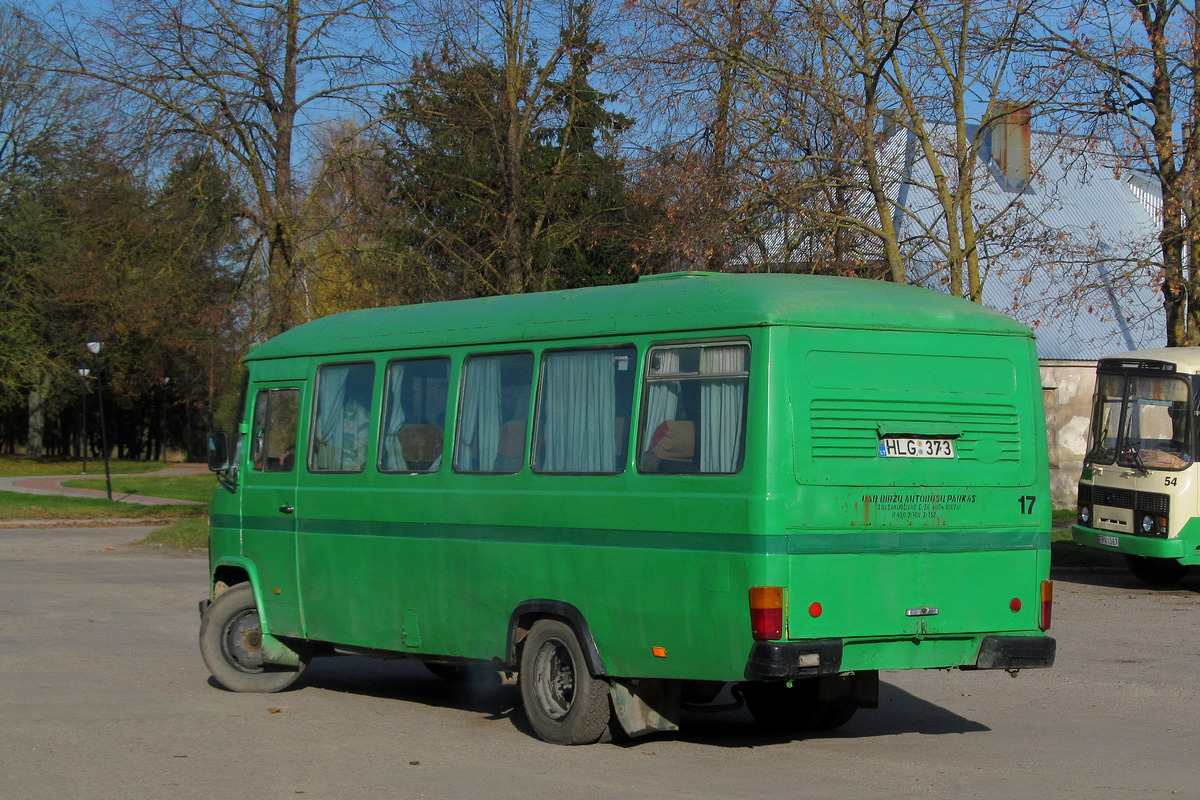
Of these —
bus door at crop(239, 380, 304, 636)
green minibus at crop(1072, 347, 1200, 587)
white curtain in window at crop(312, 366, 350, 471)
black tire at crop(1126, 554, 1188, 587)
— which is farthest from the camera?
black tire at crop(1126, 554, 1188, 587)

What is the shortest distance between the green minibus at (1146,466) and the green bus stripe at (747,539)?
10.5 meters

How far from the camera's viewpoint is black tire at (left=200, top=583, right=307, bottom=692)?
10188mm

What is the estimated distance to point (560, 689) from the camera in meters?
8.20

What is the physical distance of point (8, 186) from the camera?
52.9 meters

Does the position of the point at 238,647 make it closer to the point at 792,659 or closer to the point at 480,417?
the point at 480,417

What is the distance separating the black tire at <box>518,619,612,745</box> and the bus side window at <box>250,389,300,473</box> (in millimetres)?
2768

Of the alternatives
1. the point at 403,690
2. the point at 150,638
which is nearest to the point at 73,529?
the point at 150,638

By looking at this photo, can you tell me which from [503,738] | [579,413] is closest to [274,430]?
[579,413]

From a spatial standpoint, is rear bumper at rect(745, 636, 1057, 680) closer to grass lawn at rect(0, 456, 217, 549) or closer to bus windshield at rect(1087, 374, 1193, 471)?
bus windshield at rect(1087, 374, 1193, 471)

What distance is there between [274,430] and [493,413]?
93.1 inches

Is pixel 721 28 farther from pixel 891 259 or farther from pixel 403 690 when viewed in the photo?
pixel 403 690

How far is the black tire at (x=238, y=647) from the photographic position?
33.4 ft

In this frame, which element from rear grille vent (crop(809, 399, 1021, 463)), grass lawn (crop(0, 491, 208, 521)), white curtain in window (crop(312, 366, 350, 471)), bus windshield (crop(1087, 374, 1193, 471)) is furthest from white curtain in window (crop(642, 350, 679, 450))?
grass lawn (crop(0, 491, 208, 521))

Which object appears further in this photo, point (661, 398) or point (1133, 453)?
point (1133, 453)
